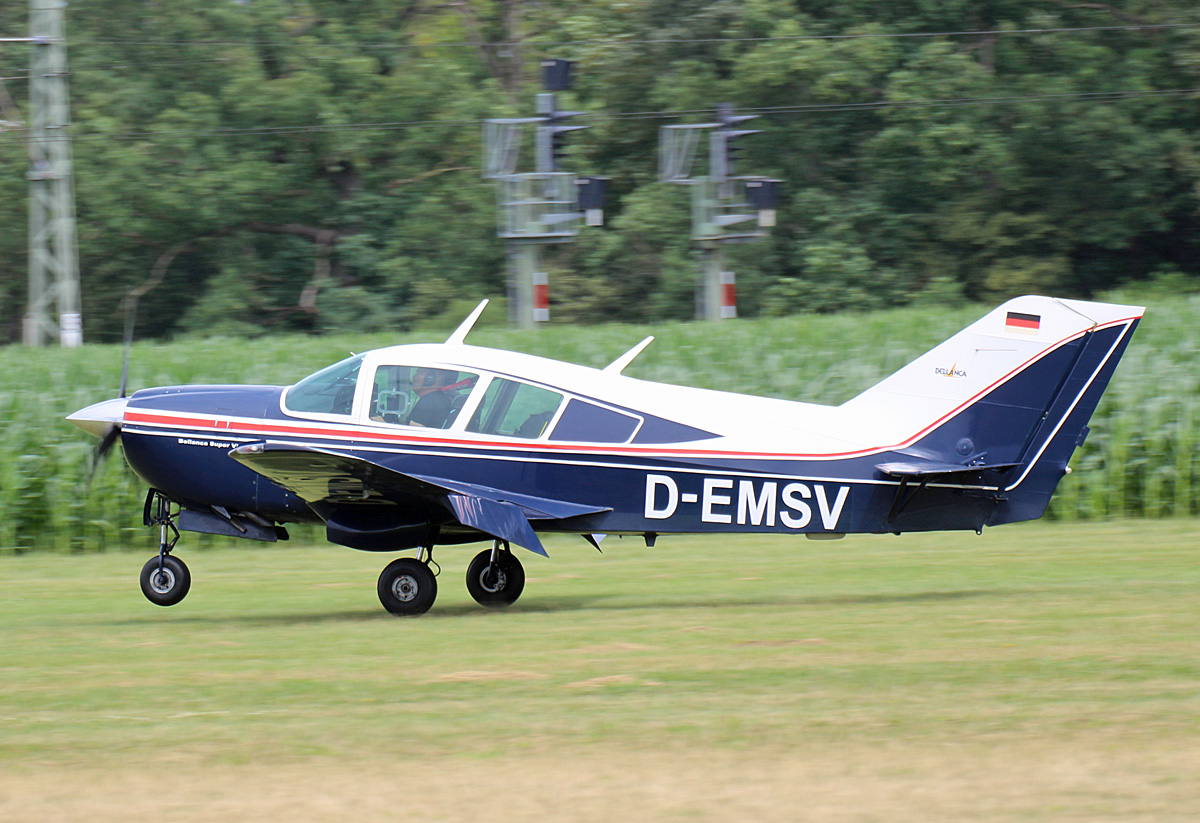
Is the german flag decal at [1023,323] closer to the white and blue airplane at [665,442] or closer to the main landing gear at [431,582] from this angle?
the white and blue airplane at [665,442]

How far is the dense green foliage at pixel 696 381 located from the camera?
643 inches

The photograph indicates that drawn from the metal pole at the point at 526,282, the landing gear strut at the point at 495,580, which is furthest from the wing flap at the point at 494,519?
the metal pole at the point at 526,282

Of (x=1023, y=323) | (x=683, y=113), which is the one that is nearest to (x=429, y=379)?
(x=1023, y=323)

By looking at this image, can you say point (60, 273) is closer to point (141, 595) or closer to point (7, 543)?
point (7, 543)

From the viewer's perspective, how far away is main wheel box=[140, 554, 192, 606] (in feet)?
35.9

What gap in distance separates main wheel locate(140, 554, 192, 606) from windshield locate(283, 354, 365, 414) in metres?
1.66

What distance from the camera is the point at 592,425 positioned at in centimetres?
1035

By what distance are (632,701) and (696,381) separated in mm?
11825

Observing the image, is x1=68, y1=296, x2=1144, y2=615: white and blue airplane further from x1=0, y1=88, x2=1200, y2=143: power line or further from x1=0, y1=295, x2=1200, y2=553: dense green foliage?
x1=0, y1=88, x2=1200, y2=143: power line

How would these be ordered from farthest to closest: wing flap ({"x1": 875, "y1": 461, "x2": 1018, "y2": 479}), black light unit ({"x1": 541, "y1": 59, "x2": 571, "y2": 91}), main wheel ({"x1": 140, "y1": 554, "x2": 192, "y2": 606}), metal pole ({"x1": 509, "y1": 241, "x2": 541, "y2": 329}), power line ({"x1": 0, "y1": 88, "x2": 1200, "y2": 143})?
power line ({"x1": 0, "y1": 88, "x2": 1200, "y2": 143})
metal pole ({"x1": 509, "y1": 241, "x2": 541, "y2": 329})
black light unit ({"x1": 541, "y1": 59, "x2": 571, "y2": 91})
main wheel ({"x1": 140, "y1": 554, "x2": 192, "y2": 606})
wing flap ({"x1": 875, "y1": 461, "x2": 1018, "y2": 479})

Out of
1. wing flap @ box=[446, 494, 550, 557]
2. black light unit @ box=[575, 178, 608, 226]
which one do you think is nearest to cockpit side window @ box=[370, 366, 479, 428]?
wing flap @ box=[446, 494, 550, 557]

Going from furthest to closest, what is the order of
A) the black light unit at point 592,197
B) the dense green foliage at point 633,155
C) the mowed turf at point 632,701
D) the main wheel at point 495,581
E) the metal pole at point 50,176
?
1. the dense green foliage at point 633,155
2. the metal pole at point 50,176
3. the black light unit at point 592,197
4. the main wheel at point 495,581
5. the mowed turf at point 632,701

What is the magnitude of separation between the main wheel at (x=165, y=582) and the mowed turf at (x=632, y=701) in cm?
18

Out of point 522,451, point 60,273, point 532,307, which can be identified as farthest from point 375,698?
point 60,273
